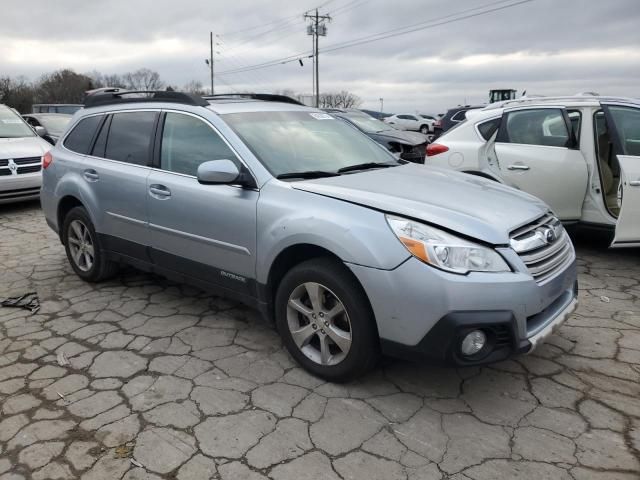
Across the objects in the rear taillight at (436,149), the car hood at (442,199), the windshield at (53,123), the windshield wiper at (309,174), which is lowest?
the car hood at (442,199)

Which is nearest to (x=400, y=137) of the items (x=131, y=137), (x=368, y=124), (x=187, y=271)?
(x=368, y=124)

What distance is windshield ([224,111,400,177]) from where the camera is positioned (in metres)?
3.37

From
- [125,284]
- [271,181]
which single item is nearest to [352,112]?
[125,284]

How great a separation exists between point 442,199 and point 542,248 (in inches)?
24.1

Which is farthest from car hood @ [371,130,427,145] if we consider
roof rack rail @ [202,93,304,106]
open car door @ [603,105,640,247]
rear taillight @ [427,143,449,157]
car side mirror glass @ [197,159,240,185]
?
car side mirror glass @ [197,159,240,185]

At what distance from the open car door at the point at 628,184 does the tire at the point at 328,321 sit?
10.4 feet

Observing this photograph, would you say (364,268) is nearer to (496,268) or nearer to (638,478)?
(496,268)

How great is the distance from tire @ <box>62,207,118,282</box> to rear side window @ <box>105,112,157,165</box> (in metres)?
0.69

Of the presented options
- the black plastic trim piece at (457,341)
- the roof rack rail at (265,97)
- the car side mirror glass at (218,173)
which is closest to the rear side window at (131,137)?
the roof rack rail at (265,97)

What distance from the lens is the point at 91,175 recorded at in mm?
4387

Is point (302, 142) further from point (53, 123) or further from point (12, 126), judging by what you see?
point (53, 123)

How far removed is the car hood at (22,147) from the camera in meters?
8.20

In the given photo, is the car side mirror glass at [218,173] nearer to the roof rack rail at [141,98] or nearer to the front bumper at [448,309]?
the roof rack rail at [141,98]

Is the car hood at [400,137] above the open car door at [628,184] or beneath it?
above
